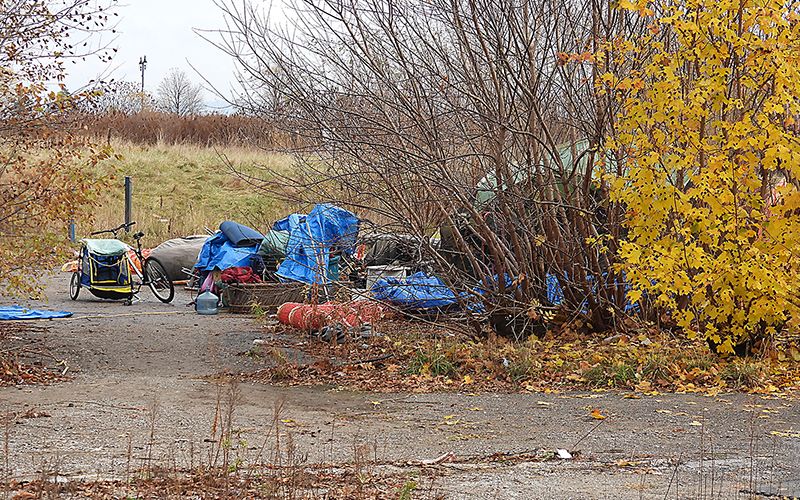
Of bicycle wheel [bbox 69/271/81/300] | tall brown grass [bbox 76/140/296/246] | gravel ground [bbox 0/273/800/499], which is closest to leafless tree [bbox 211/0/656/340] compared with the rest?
gravel ground [bbox 0/273/800/499]

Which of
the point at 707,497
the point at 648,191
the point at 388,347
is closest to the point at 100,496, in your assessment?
the point at 707,497

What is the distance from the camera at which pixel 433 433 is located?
19.2 ft

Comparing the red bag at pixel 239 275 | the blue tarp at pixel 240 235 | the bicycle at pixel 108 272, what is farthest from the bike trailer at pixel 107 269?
the red bag at pixel 239 275

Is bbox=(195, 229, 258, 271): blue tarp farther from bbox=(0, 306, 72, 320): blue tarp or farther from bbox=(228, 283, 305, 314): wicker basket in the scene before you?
bbox=(0, 306, 72, 320): blue tarp

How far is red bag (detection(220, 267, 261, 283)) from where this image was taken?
45.9 feet

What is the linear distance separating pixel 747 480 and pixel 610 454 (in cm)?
93

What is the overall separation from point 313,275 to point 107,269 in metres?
4.00

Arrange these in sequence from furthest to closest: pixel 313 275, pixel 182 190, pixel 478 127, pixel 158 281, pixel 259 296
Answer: pixel 182 190, pixel 158 281, pixel 259 296, pixel 313 275, pixel 478 127

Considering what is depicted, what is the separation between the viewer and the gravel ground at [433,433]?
446 cm

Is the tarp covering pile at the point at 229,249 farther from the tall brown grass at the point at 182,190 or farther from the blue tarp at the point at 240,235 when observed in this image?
the tall brown grass at the point at 182,190

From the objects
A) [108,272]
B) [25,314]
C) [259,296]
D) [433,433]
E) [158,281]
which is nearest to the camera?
[433,433]

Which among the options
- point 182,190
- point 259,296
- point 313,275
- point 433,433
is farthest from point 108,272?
point 182,190

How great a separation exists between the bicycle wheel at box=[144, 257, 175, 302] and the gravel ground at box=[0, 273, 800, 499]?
5933 millimetres

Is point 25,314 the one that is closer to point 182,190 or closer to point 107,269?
point 107,269
